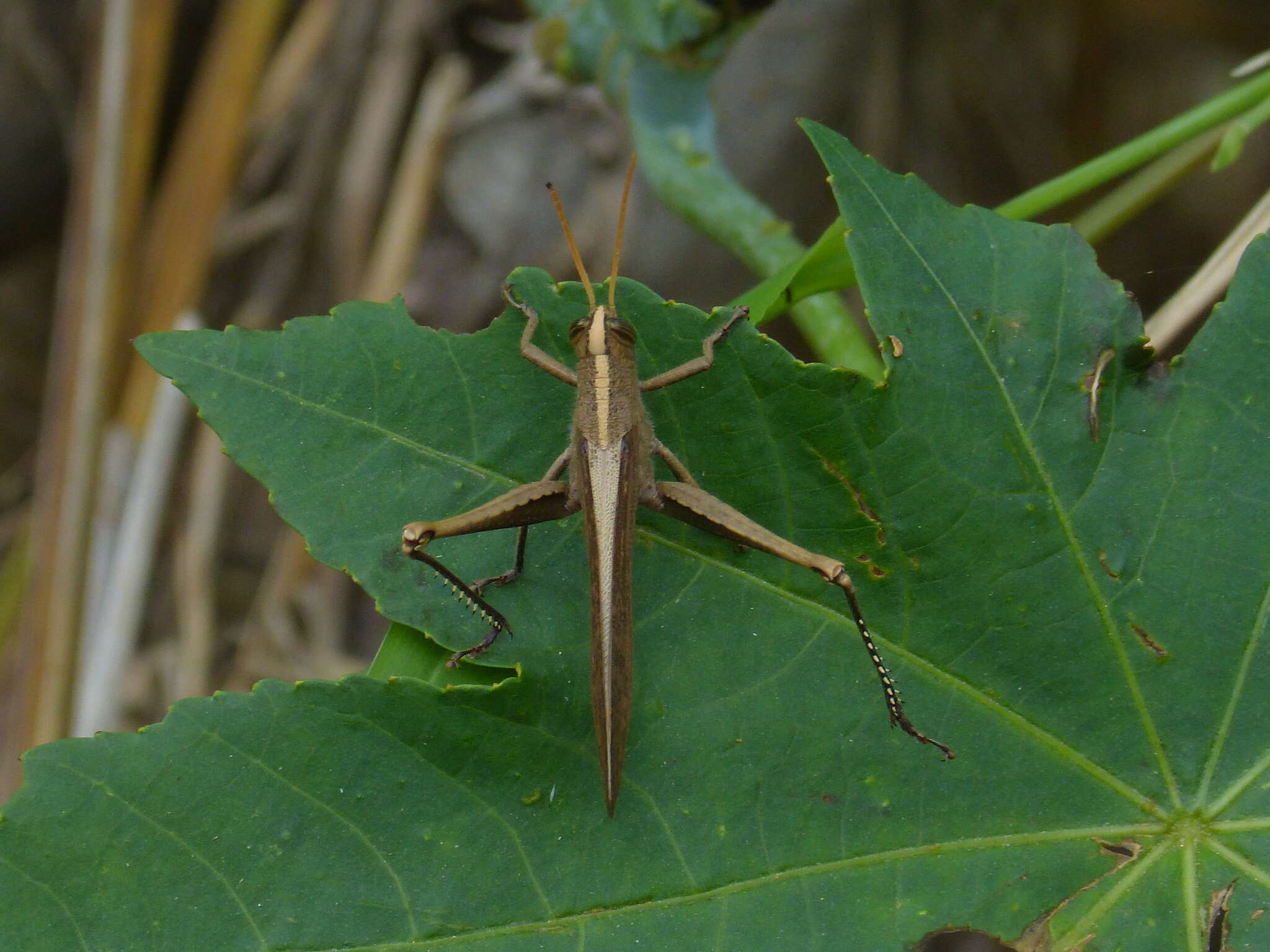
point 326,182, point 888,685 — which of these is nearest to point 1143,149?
point 888,685

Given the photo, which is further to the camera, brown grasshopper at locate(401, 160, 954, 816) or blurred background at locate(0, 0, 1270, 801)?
blurred background at locate(0, 0, 1270, 801)

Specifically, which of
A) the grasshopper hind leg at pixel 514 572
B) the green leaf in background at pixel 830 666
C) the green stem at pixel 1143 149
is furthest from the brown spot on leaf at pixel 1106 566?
the grasshopper hind leg at pixel 514 572

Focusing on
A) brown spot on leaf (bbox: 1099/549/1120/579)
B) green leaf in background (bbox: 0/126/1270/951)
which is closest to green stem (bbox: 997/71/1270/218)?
green leaf in background (bbox: 0/126/1270/951)

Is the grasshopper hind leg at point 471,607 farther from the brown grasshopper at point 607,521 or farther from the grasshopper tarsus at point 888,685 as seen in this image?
the grasshopper tarsus at point 888,685

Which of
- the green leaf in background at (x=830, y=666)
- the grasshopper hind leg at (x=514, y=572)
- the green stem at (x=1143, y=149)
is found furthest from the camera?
the green stem at (x=1143, y=149)

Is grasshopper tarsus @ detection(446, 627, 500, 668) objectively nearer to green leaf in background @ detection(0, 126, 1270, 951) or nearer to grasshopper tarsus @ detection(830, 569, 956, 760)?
green leaf in background @ detection(0, 126, 1270, 951)

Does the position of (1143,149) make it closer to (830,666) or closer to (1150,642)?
(1150,642)
